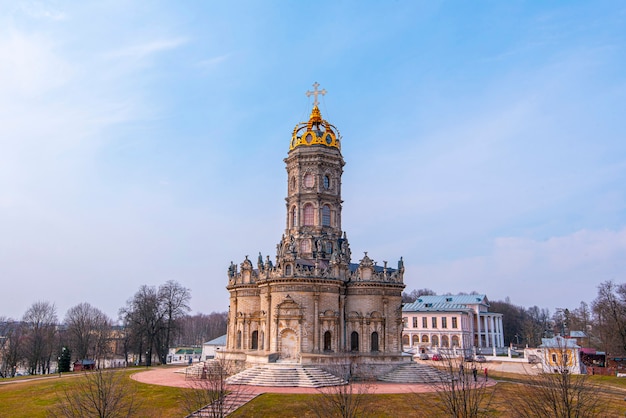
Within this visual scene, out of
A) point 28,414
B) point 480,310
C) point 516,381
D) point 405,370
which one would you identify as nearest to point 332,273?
point 405,370

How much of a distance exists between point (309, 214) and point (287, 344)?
13751 mm

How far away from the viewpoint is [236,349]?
46.7 metres

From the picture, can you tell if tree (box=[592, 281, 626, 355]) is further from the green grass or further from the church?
the green grass

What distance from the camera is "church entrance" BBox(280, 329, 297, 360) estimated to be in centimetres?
4069

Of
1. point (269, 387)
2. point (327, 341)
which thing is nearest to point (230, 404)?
point (269, 387)

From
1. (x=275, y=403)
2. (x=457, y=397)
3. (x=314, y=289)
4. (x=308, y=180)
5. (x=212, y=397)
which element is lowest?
(x=275, y=403)

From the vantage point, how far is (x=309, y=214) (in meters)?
49.8

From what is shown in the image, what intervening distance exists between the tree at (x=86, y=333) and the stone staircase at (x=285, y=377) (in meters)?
25.5

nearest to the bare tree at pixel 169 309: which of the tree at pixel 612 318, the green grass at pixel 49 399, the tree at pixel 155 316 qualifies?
the tree at pixel 155 316

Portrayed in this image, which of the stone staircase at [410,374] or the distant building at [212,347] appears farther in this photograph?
the distant building at [212,347]

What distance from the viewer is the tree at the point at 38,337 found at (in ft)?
203

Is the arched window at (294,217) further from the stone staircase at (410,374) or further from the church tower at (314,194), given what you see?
the stone staircase at (410,374)

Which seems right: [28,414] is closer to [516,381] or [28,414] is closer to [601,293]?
[516,381]

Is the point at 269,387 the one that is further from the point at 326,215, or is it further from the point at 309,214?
the point at 326,215
